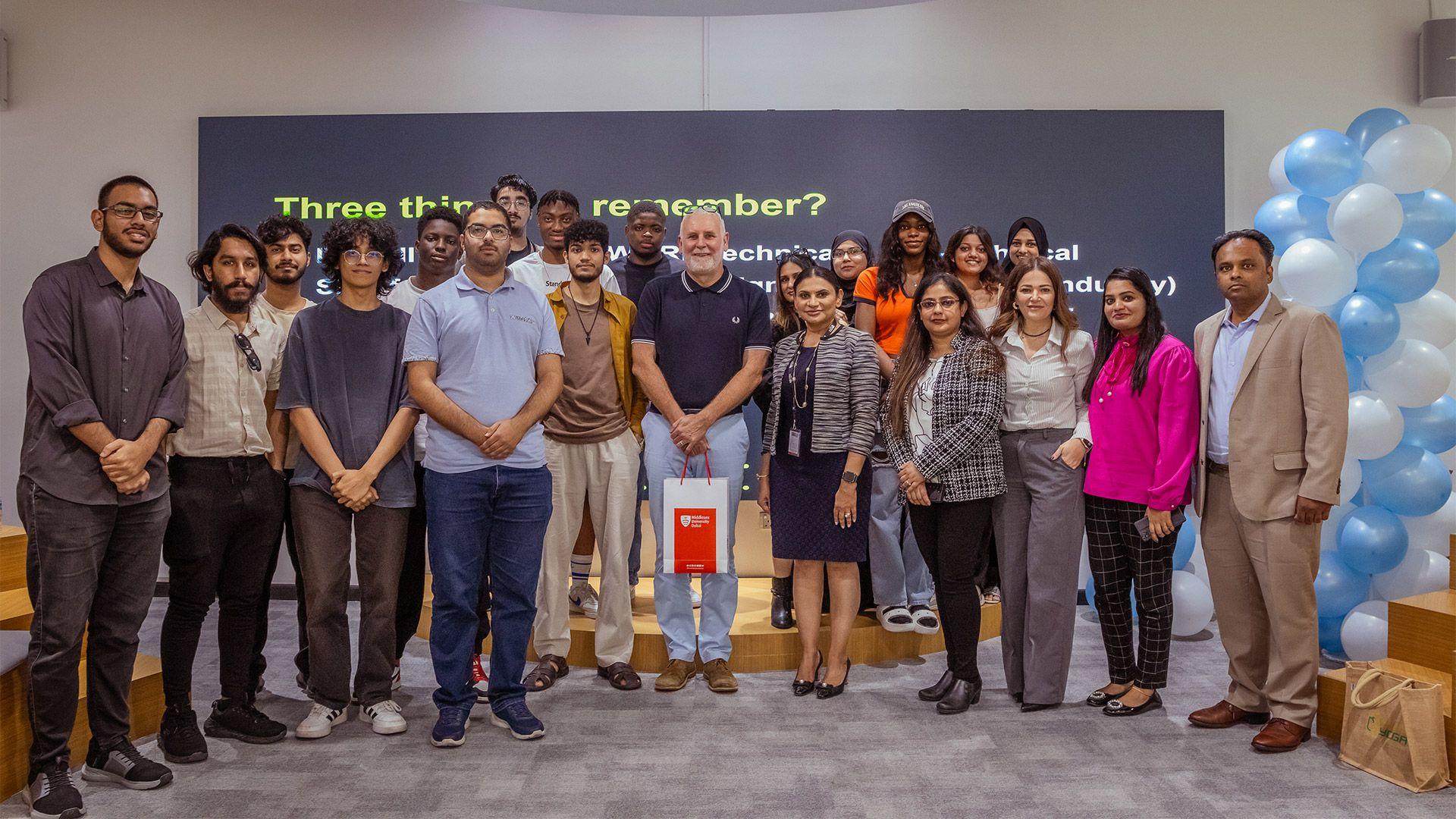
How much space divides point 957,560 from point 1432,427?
257cm

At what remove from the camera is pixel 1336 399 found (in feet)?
10.9

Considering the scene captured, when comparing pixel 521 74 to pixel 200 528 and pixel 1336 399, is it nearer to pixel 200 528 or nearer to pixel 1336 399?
pixel 200 528

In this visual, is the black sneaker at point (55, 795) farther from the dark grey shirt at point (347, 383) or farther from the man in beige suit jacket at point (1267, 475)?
the man in beige suit jacket at point (1267, 475)

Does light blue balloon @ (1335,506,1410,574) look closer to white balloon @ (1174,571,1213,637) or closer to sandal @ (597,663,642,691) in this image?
white balloon @ (1174,571,1213,637)

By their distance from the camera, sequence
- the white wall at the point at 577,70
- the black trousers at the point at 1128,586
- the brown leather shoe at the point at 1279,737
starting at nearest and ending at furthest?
the brown leather shoe at the point at 1279,737 < the black trousers at the point at 1128,586 < the white wall at the point at 577,70

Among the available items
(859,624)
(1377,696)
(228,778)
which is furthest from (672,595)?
(1377,696)

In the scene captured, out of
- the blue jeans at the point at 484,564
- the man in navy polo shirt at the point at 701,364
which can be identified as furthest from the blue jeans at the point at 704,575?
the blue jeans at the point at 484,564

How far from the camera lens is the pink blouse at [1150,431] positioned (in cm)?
351

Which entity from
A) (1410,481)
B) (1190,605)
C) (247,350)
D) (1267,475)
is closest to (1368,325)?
(1410,481)

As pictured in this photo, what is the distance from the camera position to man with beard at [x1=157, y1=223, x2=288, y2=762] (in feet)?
10.5

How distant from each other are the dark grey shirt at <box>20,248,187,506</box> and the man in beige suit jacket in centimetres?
345

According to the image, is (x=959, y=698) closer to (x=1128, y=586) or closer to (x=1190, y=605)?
(x=1128, y=586)

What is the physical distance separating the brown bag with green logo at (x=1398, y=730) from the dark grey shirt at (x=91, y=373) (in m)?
3.76

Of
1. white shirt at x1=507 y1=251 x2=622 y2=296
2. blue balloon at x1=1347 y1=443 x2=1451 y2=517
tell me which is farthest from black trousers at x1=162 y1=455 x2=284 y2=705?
blue balloon at x1=1347 y1=443 x2=1451 y2=517
